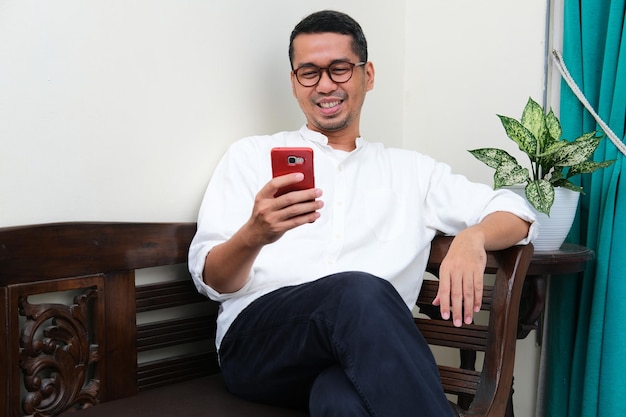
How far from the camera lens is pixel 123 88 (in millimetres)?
1358

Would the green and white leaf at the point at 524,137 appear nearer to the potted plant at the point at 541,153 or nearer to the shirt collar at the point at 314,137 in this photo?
the potted plant at the point at 541,153

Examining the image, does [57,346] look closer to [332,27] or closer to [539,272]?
[332,27]

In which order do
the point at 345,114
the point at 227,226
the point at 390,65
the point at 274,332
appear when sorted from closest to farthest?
the point at 274,332
the point at 227,226
the point at 345,114
the point at 390,65

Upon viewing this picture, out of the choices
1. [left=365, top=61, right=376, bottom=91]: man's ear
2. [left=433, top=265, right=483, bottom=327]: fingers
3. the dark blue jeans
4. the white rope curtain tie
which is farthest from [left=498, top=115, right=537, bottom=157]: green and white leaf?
the dark blue jeans

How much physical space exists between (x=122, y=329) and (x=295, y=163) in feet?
1.74

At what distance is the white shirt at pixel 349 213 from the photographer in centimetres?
138

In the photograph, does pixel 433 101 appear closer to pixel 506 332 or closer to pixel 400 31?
pixel 400 31

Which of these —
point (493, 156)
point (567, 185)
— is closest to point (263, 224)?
point (493, 156)

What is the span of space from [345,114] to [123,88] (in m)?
0.50

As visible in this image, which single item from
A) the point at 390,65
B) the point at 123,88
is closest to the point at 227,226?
the point at 123,88

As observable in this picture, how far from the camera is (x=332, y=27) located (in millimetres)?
1560

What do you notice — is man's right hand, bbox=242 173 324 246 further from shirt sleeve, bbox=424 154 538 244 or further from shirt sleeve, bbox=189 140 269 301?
shirt sleeve, bbox=424 154 538 244

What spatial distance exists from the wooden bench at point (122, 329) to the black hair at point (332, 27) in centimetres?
52

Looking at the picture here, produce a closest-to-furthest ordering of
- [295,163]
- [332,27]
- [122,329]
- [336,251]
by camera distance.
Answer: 1. [295,163]
2. [122,329]
3. [336,251]
4. [332,27]
